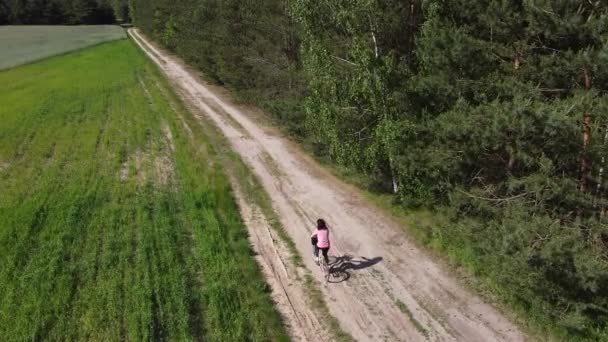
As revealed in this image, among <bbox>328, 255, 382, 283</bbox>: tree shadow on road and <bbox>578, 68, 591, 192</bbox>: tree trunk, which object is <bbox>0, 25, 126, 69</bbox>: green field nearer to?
<bbox>328, 255, 382, 283</bbox>: tree shadow on road

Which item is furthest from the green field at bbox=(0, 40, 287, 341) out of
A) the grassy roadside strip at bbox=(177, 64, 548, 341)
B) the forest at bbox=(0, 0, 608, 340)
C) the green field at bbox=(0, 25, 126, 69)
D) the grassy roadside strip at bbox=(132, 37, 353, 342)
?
the green field at bbox=(0, 25, 126, 69)

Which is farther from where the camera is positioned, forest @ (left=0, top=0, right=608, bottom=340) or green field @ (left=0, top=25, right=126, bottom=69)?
green field @ (left=0, top=25, right=126, bottom=69)

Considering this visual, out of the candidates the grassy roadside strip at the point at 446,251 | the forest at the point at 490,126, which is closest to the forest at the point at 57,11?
the grassy roadside strip at the point at 446,251

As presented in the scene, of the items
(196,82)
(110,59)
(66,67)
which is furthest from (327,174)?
(110,59)

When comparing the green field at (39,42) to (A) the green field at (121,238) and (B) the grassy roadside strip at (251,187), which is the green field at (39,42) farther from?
(A) the green field at (121,238)

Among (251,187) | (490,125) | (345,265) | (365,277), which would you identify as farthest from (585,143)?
(251,187)

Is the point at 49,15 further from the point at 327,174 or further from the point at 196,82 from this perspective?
the point at 327,174
